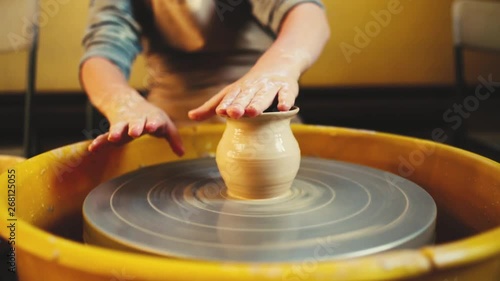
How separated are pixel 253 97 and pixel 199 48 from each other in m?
0.54

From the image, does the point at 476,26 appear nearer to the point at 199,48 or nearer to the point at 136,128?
the point at 199,48

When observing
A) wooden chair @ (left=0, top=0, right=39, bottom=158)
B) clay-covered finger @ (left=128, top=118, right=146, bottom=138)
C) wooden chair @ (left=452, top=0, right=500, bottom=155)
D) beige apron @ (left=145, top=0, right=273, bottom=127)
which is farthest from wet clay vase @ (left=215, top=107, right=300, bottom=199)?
wooden chair @ (left=452, top=0, right=500, bottom=155)

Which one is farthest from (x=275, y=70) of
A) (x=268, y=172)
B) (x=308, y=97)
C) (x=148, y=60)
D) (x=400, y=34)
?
(x=400, y=34)

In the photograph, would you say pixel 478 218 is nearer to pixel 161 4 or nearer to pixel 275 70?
pixel 275 70

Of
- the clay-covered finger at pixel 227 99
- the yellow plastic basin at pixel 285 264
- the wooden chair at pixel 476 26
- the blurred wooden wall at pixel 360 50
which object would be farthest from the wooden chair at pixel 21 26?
the wooden chair at pixel 476 26

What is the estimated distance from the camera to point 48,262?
424 millimetres

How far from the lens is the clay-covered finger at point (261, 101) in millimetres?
626

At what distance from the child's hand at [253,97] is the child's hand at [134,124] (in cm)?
11

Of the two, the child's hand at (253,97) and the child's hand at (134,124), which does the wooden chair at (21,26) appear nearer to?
the child's hand at (134,124)

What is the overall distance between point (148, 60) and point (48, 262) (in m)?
0.91

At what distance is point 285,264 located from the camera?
37cm

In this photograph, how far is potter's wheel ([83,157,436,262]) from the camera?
52 cm

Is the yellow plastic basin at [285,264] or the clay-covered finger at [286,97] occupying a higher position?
the clay-covered finger at [286,97]

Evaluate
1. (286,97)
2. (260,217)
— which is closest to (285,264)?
(260,217)
